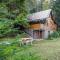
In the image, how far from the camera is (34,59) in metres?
1.77

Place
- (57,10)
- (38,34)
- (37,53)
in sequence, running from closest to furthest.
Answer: (37,53) < (38,34) < (57,10)

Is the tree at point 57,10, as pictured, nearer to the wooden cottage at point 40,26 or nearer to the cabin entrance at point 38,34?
the wooden cottage at point 40,26

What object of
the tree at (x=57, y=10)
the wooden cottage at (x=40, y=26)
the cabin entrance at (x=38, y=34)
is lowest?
the cabin entrance at (x=38, y=34)

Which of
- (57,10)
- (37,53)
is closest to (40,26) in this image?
(57,10)

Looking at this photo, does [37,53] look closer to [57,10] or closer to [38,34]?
[38,34]

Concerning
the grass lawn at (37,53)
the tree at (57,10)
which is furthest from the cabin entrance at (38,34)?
the grass lawn at (37,53)

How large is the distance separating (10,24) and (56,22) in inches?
1219

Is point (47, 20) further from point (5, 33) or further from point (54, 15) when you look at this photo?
point (5, 33)

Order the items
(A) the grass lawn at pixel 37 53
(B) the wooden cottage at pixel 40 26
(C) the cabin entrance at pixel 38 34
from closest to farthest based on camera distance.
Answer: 1. (A) the grass lawn at pixel 37 53
2. (B) the wooden cottage at pixel 40 26
3. (C) the cabin entrance at pixel 38 34

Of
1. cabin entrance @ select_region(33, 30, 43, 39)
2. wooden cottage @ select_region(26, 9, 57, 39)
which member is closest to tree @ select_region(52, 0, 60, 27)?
wooden cottage @ select_region(26, 9, 57, 39)

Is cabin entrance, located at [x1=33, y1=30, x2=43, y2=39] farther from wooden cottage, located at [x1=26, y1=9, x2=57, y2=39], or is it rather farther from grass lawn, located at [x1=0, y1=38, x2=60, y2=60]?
grass lawn, located at [x1=0, y1=38, x2=60, y2=60]

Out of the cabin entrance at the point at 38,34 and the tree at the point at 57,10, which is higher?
the tree at the point at 57,10

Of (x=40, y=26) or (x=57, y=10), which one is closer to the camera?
(x=40, y=26)

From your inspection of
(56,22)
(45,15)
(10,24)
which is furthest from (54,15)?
(10,24)
